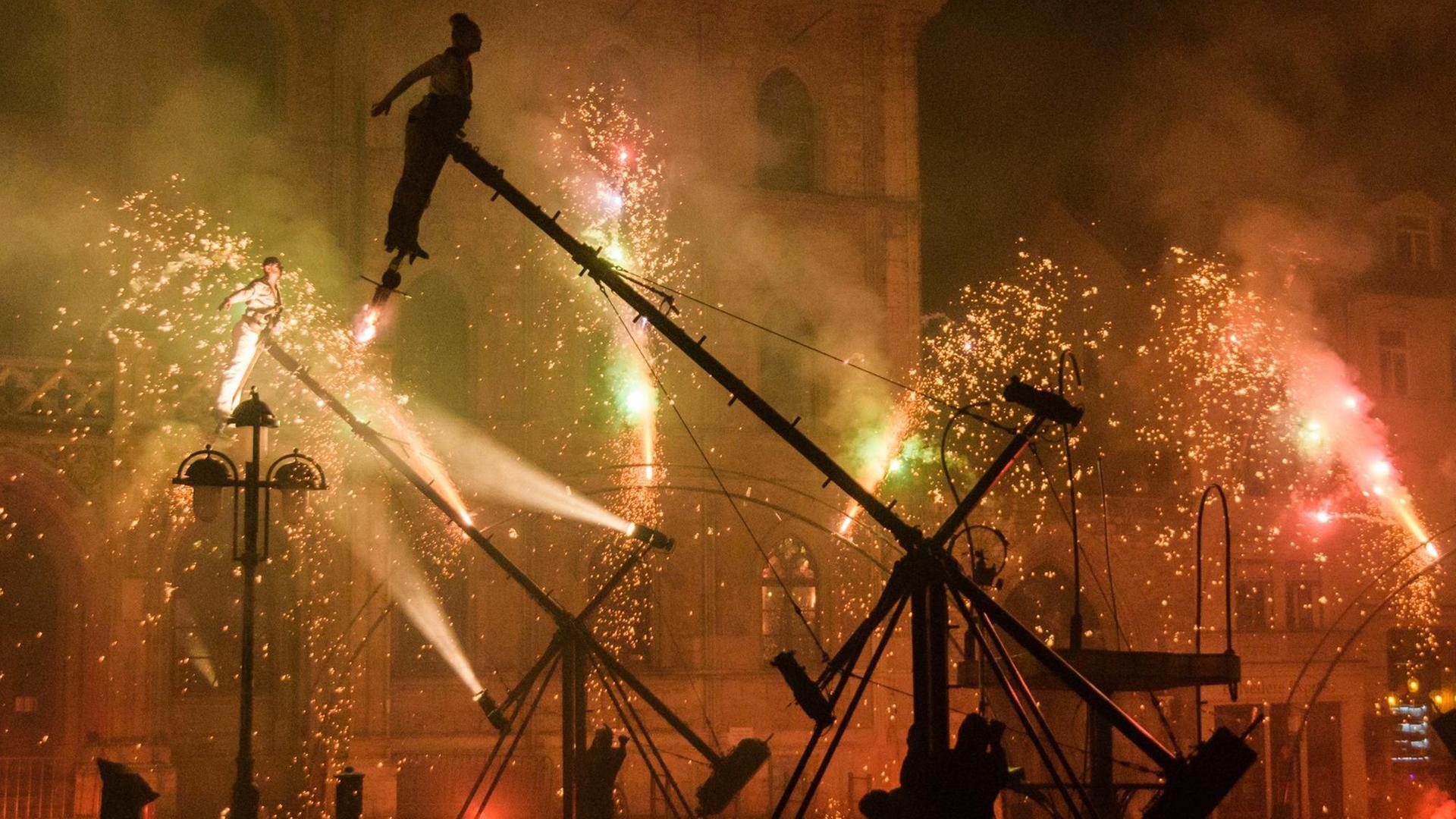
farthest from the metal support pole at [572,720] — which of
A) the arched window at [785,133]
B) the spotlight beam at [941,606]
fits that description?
the arched window at [785,133]

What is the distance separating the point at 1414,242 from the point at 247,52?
24677 millimetres

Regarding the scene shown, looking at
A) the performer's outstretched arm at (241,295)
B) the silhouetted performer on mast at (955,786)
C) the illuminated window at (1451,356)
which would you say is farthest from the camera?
the illuminated window at (1451,356)

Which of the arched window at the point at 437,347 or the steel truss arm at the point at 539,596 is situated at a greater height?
the arched window at the point at 437,347

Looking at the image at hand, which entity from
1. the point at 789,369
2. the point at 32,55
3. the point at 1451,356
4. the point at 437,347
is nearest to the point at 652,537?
the point at 437,347

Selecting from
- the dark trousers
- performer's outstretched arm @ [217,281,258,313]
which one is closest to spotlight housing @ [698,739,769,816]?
the dark trousers

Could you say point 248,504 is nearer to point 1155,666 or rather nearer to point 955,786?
point 1155,666

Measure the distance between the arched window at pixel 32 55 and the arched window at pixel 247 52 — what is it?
6.86 feet

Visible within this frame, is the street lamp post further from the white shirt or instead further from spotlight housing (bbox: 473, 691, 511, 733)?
the white shirt

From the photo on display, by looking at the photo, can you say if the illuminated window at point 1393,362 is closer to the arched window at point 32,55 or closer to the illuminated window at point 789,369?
the illuminated window at point 789,369

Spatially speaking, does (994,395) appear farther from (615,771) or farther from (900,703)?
(615,771)

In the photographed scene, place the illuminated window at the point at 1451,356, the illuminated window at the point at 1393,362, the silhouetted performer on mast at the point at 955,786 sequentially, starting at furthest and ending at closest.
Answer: the illuminated window at the point at 1451,356, the illuminated window at the point at 1393,362, the silhouetted performer on mast at the point at 955,786

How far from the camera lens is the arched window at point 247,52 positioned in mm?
22812

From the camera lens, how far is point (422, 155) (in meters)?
7.94

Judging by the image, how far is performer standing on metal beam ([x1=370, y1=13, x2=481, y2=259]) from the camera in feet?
25.8
